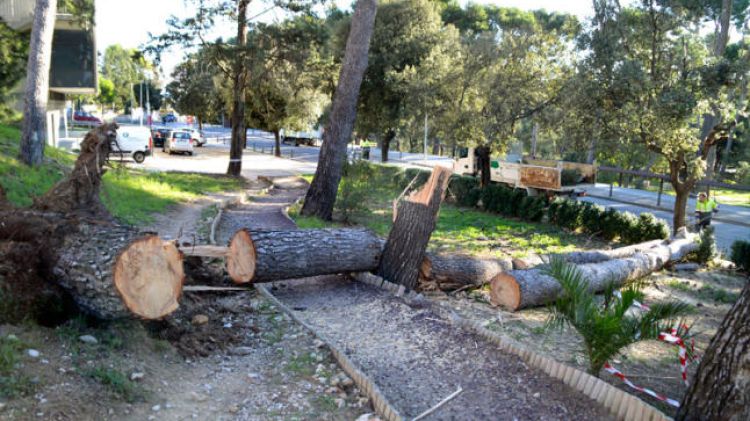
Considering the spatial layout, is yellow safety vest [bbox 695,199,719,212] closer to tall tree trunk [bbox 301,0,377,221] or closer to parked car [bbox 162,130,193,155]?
tall tree trunk [bbox 301,0,377,221]

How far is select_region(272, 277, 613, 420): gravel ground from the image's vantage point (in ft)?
13.7

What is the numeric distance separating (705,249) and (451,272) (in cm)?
710

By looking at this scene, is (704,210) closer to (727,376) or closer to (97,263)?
(727,376)

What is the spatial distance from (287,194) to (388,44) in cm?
1160

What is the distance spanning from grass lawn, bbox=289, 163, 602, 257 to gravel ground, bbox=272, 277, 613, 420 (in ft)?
16.2

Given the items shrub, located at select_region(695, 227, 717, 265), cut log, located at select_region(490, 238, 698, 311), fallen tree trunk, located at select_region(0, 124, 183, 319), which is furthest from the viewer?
shrub, located at select_region(695, 227, 717, 265)

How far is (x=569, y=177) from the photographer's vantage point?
1836cm

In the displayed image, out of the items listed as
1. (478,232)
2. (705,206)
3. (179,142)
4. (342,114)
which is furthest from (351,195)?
(179,142)

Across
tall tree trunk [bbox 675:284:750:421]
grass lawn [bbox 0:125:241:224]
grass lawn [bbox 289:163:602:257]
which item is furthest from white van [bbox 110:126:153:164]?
tall tree trunk [bbox 675:284:750:421]

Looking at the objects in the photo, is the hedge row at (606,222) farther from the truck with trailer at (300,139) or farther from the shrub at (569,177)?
the truck with trailer at (300,139)

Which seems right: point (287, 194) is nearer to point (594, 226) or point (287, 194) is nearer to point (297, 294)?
point (594, 226)

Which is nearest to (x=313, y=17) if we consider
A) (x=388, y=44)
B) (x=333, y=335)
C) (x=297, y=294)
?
(x=388, y=44)

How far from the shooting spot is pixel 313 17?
19703mm

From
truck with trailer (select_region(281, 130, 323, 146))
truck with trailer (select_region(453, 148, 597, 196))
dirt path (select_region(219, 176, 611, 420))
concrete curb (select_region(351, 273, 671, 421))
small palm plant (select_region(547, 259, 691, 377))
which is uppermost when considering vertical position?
truck with trailer (select_region(281, 130, 323, 146))
